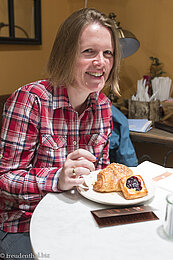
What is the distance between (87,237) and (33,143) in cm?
52

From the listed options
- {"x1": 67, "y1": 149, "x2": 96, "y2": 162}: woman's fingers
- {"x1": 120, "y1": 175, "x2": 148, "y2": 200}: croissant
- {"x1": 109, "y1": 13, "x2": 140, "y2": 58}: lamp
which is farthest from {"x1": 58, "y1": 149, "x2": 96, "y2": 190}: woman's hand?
{"x1": 109, "y1": 13, "x2": 140, "y2": 58}: lamp

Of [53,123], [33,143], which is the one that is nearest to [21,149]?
[33,143]

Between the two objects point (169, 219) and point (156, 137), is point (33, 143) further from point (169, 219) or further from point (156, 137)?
point (156, 137)

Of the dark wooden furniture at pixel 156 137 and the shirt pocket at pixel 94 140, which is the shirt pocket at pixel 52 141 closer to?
the shirt pocket at pixel 94 140

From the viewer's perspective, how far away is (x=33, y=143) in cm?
116

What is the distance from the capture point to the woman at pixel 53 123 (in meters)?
1.09

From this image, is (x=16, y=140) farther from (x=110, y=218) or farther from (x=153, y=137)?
(x=153, y=137)

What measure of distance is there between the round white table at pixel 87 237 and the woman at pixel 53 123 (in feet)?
0.46

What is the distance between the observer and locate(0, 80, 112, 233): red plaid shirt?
109cm

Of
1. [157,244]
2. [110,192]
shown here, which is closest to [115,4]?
[110,192]

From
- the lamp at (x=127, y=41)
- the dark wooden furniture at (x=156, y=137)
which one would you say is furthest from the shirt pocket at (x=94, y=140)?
the lamp at (x=127, y=41)

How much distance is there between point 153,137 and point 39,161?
3.46 ft

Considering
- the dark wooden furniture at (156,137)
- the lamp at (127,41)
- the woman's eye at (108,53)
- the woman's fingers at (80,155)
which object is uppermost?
the lamp at (127,41)

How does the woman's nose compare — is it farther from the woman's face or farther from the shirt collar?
the shirt collar
